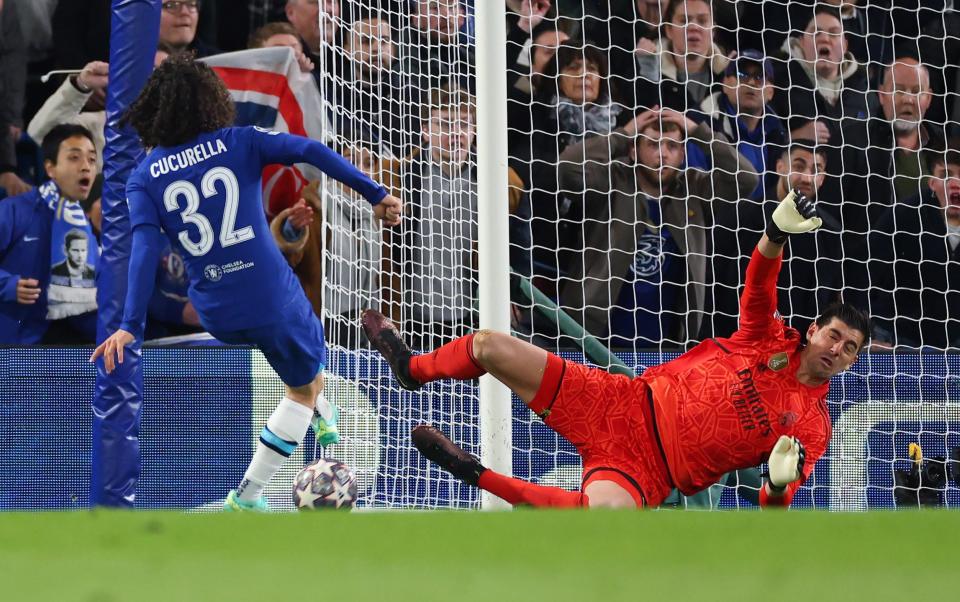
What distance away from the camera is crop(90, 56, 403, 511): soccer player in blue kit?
4625mm

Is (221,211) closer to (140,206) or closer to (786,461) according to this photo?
(140,206)

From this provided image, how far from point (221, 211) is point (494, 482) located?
1.50m

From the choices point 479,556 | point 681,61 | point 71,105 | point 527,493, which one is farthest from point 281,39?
point 479,556

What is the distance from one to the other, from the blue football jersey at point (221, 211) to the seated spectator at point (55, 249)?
1.60m

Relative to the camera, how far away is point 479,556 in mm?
2211

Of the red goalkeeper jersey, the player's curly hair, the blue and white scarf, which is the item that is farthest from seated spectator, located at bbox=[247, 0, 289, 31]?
the red goalkeeper jersey

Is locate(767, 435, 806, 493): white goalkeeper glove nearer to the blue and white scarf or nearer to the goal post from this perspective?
the goal post

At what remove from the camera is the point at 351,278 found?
5.75 meters

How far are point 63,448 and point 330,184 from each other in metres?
1.95

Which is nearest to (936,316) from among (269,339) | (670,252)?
(670,252)

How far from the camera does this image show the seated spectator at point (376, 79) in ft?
18.5

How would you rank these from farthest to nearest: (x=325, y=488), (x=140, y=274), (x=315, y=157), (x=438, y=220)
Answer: (x=438, y=220)
(x=325, y=488)
(x=140, y=274)
(x=315, y=157)

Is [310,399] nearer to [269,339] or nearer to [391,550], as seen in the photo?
[269,339]

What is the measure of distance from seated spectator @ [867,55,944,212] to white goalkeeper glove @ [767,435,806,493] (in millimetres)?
2849
